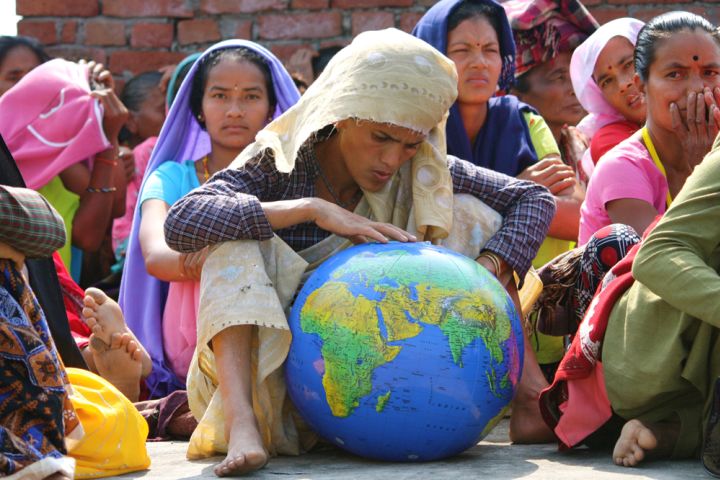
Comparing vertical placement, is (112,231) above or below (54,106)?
below

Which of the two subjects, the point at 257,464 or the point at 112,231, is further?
the point at 112,231

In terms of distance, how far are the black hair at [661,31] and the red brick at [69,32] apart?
4409 millimetres

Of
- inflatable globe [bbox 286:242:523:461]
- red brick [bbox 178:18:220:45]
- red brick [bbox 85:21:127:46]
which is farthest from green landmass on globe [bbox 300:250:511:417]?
red brick [bbox 85:21:127:46]

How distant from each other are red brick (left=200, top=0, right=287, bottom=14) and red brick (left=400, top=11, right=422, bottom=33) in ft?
2.46

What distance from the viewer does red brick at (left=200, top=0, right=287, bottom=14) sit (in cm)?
779

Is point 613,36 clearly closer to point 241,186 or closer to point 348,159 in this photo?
point 348,159

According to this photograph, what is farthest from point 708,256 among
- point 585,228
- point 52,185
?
point 52,185

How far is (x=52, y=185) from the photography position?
635cm

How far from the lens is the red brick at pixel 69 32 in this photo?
26.1ft

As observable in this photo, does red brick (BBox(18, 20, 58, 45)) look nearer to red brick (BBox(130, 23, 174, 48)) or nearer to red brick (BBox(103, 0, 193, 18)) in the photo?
red brick (BBox(103, 0, 193, 18))

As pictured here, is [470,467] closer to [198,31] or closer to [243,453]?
[243,453]

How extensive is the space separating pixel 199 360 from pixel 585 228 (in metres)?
1.66

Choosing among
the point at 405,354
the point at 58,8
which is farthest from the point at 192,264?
the point at 58,8

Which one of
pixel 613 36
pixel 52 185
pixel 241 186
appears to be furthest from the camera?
pixel 52 185
